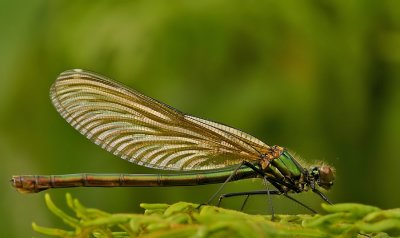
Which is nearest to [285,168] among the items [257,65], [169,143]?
[169,143]

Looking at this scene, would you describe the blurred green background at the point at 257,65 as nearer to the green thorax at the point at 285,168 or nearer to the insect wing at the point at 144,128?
the insect wing at the point at 144,128

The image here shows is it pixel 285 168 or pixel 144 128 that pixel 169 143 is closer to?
pixel 144 128

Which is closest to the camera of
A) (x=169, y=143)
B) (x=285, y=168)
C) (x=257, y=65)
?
(x=285, y=168)

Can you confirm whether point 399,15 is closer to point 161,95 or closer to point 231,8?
point 231,8

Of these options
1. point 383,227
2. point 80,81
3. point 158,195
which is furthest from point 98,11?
point 383,227

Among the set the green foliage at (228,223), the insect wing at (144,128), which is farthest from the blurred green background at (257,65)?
the green foliage at (228,223)

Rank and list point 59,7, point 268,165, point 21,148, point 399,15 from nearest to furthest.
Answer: point 268,165 → point 399,15 → point 59,7 → point 21,148
